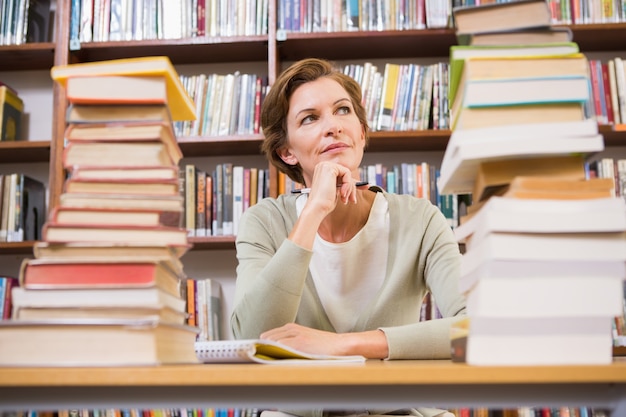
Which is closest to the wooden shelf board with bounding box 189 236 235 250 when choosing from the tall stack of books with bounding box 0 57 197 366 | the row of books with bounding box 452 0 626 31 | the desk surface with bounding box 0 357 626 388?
the row of books with bounding box 452 0 626 31

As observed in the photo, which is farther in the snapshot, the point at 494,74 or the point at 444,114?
the point at 444,114

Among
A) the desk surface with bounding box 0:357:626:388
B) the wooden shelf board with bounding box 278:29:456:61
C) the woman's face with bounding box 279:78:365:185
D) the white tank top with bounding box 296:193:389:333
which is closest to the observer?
the desk surface with bounding box 0:357:626:388

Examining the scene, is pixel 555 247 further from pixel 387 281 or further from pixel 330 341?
pixel 387 281

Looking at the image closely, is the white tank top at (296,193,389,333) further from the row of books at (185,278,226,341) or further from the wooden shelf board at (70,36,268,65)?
the wooden shelf board at (70,36,268,65)

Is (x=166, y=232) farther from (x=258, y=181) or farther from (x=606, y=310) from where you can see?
(x=258, y=181)

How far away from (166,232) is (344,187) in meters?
0.76

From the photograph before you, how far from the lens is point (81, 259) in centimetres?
82

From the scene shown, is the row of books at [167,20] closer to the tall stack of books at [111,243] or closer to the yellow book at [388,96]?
the yellow book at [388,96]

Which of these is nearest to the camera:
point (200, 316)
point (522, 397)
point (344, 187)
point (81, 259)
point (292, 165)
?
point (522, 397)

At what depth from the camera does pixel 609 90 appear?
254 centimetres

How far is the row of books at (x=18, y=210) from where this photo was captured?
2613 mm

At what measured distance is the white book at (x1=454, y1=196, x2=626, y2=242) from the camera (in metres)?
→ 0.77

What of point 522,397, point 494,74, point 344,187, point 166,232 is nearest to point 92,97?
point 166,232

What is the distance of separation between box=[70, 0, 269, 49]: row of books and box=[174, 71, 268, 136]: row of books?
0.19 m
